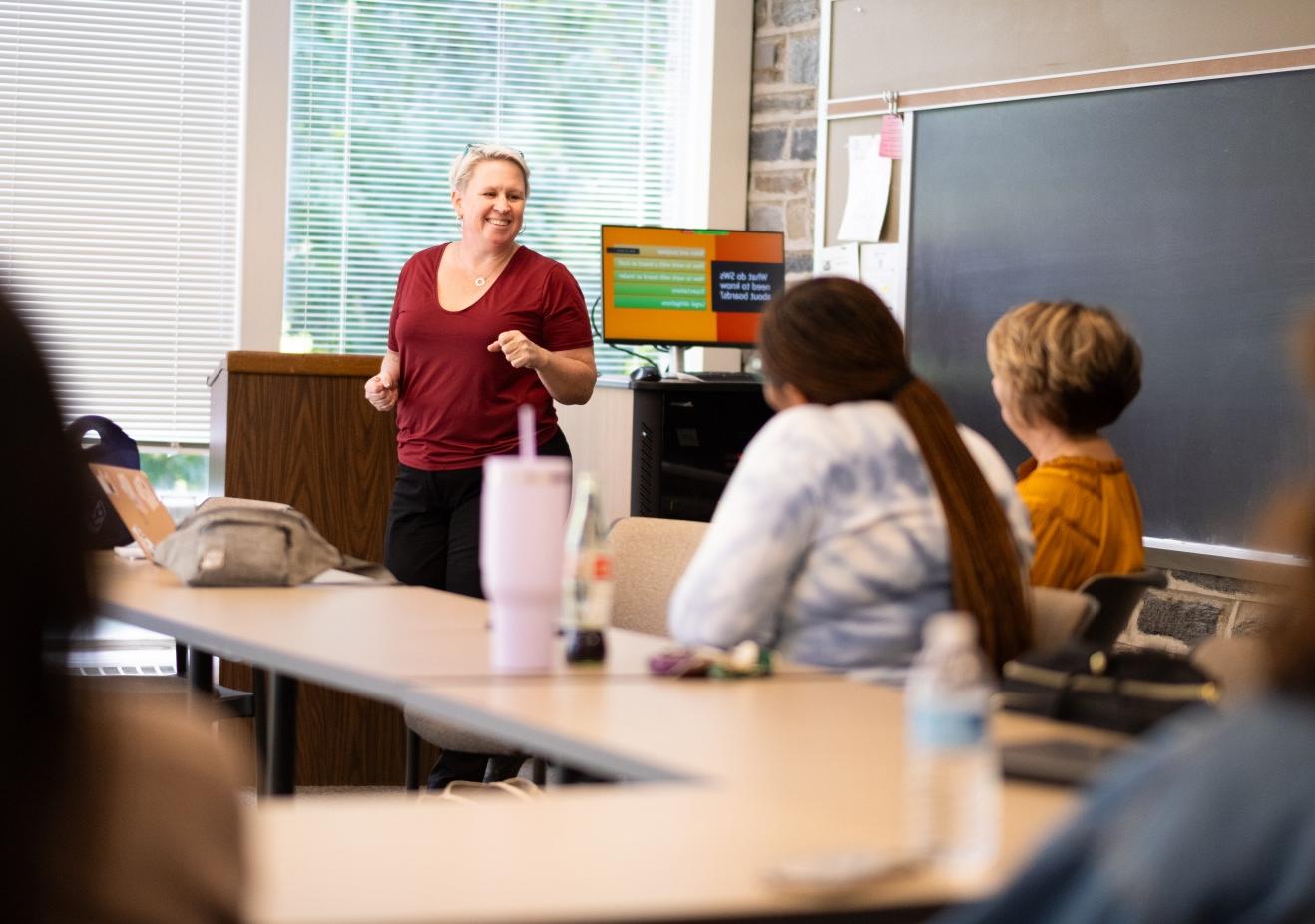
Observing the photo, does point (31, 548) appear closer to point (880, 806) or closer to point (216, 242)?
point (880, 806)

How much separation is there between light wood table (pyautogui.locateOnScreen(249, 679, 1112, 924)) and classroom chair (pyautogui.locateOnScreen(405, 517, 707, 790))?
1.29 meters

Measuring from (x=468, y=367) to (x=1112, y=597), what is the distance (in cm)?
180

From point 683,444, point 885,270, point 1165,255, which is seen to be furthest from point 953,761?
point 885,270

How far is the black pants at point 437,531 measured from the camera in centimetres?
396

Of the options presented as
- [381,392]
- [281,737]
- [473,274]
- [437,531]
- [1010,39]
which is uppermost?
[1010,39]

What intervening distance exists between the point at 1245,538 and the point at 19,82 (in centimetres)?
410

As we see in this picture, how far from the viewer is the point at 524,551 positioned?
2.14m

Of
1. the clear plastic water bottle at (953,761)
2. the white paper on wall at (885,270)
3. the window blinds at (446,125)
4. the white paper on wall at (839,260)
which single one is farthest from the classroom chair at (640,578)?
the window blinds at (446,125)

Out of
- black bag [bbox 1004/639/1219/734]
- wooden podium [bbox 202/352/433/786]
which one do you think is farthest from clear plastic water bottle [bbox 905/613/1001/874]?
wooden podium [bbox 202/352/433/786]

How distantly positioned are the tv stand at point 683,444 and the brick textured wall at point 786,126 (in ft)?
2.81

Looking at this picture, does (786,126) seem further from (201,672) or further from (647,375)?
(201,672)

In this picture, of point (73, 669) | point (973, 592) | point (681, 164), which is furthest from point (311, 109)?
point (73, 669)

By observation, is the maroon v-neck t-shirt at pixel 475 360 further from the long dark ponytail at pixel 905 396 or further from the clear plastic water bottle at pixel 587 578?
the clear plastic water bottle at pixel 587 578

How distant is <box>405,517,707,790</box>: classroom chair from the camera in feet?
10.8
